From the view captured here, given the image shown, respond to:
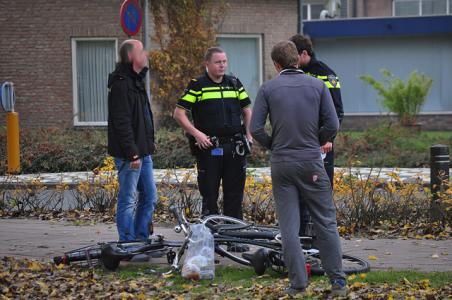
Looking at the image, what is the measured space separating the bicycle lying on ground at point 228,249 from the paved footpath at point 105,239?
0.26m

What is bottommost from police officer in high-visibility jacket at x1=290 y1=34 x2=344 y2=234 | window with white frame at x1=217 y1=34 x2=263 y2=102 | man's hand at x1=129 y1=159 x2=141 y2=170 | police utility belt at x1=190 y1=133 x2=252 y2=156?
man's hand at x1=129 y1=159 x2=141 y2=170

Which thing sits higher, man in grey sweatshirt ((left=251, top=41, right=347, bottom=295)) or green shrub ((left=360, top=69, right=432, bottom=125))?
green shrub ((left=360, top=69, right=432, bottom=125))

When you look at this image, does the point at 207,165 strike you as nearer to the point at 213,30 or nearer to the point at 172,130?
the point at 172,130

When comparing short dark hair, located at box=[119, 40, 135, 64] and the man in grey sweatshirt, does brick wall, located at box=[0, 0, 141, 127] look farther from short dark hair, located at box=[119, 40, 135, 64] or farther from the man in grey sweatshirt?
the man in grey sweatshirt

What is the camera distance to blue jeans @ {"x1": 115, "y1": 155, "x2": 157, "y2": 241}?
28.7ft

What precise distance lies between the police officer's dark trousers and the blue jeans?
1.70 feet

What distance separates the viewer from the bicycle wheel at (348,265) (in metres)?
7.70

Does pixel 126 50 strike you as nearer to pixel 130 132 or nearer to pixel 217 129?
pixel 130 132

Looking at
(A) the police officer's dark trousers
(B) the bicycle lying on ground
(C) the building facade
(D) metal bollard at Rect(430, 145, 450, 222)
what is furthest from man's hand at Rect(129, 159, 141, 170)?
(C) the building facade

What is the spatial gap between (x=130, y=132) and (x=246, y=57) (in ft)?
53.2

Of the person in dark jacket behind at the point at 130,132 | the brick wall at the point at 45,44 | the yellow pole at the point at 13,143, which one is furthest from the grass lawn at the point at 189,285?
the brick wall at the point at 45,44

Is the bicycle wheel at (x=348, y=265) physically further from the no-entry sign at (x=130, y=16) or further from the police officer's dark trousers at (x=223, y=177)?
the no-entry sign at (x=130, y=16)

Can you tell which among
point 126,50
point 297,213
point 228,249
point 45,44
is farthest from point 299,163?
point 45,44

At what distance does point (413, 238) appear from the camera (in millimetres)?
9883
